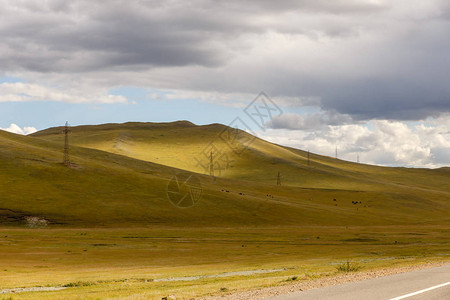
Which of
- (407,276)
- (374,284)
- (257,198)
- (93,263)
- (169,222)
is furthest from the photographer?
(257,198)

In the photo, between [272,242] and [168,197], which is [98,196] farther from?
[272,242]

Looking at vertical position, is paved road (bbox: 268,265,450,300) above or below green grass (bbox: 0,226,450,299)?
above

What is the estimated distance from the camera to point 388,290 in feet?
69.2

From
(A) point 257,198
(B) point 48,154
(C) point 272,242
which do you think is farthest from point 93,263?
(B) point 48,154

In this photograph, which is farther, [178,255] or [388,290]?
[178,255]

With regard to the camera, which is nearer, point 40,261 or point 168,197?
point 40,261

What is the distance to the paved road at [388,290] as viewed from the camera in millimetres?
19516

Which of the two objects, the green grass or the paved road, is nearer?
the paved road

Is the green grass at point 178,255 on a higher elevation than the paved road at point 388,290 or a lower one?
lower

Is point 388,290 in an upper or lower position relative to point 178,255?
upper

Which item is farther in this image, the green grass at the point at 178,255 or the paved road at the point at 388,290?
the green grass at the point at 178,255

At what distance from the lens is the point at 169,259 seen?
5934cm

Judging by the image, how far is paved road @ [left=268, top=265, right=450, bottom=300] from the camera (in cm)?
1952

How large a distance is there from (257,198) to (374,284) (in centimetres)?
12070
